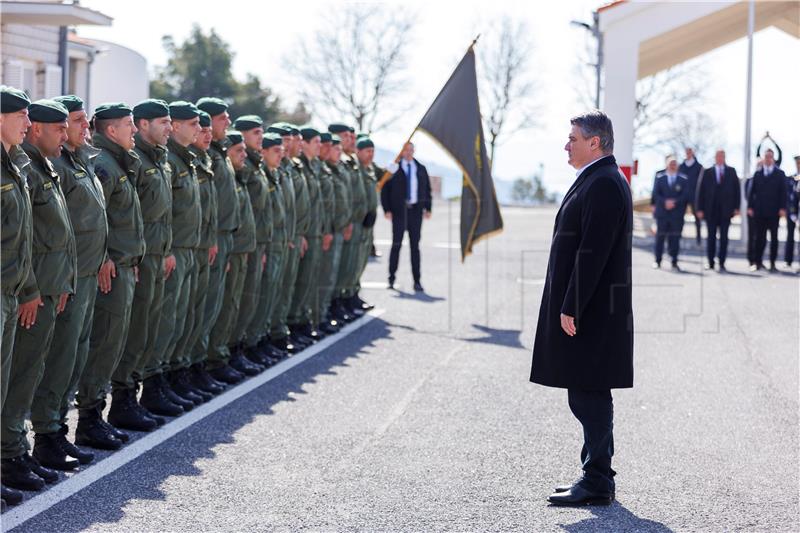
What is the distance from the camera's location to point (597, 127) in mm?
6133

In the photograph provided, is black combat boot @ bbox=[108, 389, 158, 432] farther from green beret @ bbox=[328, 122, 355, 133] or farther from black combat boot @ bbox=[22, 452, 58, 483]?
green beret @ bbox=[328, 122, 355, 133]

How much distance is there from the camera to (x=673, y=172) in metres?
21.4

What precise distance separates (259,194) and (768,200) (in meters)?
13.1

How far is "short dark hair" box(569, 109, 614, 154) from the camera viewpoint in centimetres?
614

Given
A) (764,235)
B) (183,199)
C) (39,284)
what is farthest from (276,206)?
(764,235)

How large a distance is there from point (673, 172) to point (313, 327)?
11070 mm

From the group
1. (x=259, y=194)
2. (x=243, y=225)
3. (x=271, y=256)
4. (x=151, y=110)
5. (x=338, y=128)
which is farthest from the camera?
(x=338, y=128)

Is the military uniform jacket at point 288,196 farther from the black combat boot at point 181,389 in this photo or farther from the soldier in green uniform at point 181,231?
the black combat boot at point 181,389

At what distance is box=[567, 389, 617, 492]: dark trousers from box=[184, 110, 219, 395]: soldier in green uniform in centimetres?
336

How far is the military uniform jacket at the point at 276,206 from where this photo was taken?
10.3 meters

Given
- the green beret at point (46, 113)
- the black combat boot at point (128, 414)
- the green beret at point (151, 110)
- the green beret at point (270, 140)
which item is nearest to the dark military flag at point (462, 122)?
the green beret at point (270, 140)

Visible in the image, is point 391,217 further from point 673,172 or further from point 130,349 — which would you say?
point 130,349

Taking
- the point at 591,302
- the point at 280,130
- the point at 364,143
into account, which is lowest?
the point at 591,302

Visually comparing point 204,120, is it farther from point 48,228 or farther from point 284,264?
point 48,228
